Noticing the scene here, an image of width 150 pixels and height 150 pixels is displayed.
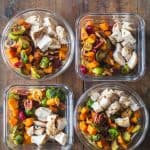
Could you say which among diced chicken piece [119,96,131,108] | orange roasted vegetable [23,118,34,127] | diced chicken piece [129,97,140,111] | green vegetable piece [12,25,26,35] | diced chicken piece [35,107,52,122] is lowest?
orange roasted vegetable [23,118,34,127]

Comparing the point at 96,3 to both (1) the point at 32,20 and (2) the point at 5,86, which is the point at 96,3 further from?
(2) the point at 5,86

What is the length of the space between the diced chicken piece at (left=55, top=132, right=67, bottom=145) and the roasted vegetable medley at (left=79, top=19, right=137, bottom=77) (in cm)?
19

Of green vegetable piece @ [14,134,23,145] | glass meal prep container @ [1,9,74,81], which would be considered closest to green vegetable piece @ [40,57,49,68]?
glass meal prep container @ [1,9,74,81]

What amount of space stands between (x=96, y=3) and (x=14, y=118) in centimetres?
41

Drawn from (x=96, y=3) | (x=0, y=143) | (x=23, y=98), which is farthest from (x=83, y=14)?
(x=0, y=143)

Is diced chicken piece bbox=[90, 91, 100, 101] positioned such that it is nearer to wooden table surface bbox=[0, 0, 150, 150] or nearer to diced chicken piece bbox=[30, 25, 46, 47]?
wooden table surface bbox=[0, 0, 150, 150]

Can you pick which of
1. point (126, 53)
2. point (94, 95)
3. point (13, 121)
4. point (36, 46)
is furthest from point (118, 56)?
point (13, 121)

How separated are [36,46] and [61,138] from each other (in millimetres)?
273

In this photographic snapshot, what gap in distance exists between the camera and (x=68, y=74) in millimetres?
1404

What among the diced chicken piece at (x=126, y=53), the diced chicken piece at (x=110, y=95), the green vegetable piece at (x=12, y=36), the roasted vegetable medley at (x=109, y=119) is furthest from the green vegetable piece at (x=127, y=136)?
the green vegetable piece at (x=12, y=36)

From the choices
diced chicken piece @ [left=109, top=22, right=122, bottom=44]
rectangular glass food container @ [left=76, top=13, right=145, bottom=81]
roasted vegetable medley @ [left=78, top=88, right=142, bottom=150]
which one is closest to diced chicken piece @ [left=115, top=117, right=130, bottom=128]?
roasted vegetable medley @ [left=78, top=88, right=142, bottom=150]

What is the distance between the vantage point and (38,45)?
137 centimetres

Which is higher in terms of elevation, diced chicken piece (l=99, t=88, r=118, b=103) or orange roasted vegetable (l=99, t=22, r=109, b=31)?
orange roasted vegetable (l=99, t=22, r=109, b=31)

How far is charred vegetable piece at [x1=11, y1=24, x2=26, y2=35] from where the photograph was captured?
4.49 feet
